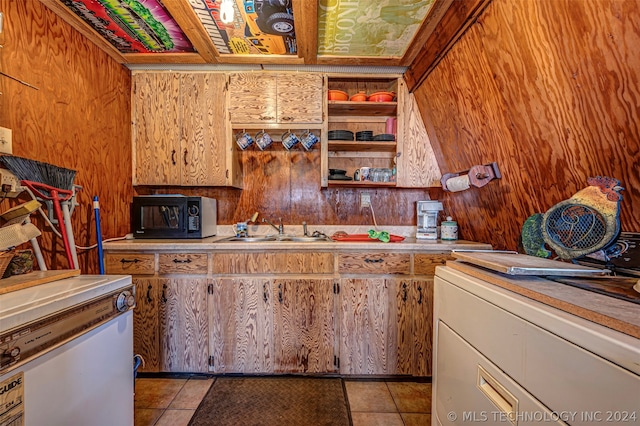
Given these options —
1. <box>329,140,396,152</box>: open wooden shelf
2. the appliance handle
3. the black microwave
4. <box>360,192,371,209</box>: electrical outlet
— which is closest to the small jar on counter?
<box>360,192,371,209</box>: electrical outlet

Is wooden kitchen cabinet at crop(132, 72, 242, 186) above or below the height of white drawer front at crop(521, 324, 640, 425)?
above

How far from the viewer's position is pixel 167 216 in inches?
80.0

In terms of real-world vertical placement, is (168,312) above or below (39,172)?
below

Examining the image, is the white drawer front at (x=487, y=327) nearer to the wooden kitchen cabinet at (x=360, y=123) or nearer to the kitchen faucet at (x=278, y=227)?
the wooden kitchen cabinet at (x=360, y=123)

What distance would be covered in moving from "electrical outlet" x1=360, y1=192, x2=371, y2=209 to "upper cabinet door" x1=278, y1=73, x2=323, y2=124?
2.43ft

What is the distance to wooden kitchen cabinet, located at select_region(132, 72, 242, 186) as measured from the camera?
2186 mm

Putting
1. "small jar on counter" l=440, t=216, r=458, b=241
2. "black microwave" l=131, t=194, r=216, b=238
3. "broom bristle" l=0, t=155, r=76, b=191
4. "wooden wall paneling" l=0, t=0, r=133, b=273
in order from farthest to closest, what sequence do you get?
"small jar on counter" l=440, t=216, r=458, b=241
"black microwave" l=131, t=194, r=216, b=238
"wooden wall paneling" l=0, t=0, r=133, b=273
"broom bristle" l=0, t=155, r=76, b=191

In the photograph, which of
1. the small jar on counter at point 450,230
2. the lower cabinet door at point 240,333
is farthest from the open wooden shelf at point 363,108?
the lower cabinet door at point 240,333

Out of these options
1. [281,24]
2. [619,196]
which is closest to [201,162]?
[281,24]

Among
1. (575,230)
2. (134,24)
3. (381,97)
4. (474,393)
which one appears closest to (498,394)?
(474,393)

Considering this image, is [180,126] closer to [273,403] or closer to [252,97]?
[252,97]

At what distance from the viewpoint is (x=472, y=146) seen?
1.75 meters

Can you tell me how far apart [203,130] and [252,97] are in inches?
18.5

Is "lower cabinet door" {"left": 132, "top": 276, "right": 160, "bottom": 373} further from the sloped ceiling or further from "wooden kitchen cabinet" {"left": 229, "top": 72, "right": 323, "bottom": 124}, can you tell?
the sloped ceiling
